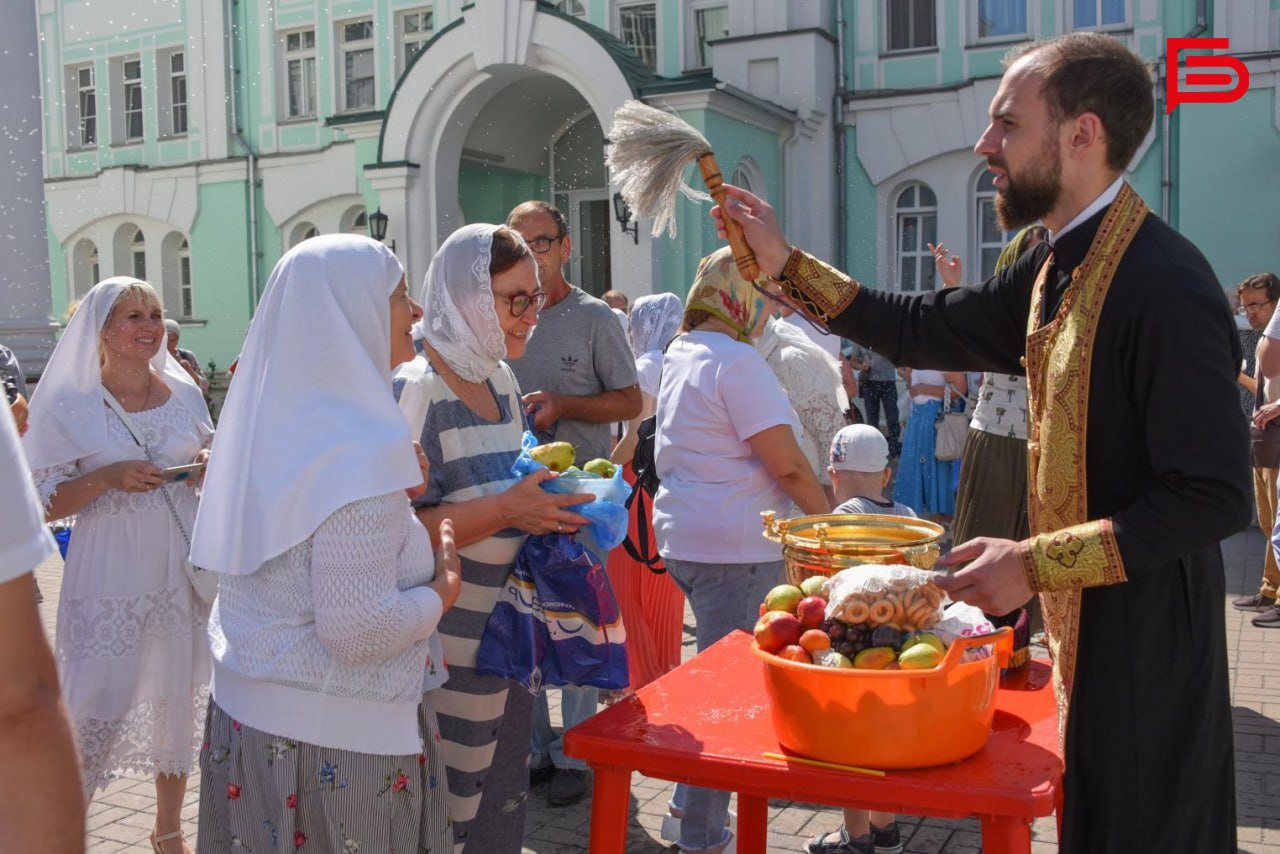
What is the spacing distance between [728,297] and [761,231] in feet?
3.09

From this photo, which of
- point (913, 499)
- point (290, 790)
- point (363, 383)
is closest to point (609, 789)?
point (290, 790)

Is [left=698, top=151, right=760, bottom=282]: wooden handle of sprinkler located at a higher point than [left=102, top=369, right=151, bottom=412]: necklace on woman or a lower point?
higher

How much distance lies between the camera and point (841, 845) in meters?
3.89

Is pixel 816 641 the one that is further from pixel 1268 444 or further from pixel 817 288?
pixel 1268 444

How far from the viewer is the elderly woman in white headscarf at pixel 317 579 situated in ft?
7.58

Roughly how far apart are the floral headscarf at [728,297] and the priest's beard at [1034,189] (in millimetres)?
1429

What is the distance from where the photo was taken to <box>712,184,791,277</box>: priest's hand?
2.88m

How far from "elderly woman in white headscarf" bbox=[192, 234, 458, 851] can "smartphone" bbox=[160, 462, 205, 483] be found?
180 centimetres

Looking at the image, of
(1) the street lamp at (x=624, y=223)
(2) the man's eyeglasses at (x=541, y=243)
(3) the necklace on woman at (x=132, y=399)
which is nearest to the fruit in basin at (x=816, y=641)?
(2) the man's eyeglasses at (x=541, y=243)

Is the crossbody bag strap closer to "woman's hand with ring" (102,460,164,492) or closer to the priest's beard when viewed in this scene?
"woman's hand with ring" (102,460,164,492)

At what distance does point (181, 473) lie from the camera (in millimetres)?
4211

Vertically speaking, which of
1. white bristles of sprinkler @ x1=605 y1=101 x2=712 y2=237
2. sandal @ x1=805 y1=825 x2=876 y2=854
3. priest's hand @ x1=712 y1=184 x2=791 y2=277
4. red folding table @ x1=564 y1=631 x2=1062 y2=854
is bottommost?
sandal @ x1=805 y1=825 x2=876 y2=854

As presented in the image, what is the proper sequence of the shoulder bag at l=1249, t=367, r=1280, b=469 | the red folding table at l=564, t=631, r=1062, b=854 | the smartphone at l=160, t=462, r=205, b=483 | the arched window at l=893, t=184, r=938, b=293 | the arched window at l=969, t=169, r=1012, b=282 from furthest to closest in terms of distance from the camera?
the arched window at l=893, t=184, r=938, b=293, the arched window at l=969, t=169, r=1012, b=282, the shoulder bag at l=1249, t=367, r=1280, b=469, the smartphone at l=160, t=462, r=205, b=483, the red folding table at l=564, t=631, r=1062, b=854

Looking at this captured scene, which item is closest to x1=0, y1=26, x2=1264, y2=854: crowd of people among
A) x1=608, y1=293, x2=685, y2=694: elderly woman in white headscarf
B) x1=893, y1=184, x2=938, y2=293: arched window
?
x1=608, y1=293, x2=685, y2=694: elderly woman in white headscarf
